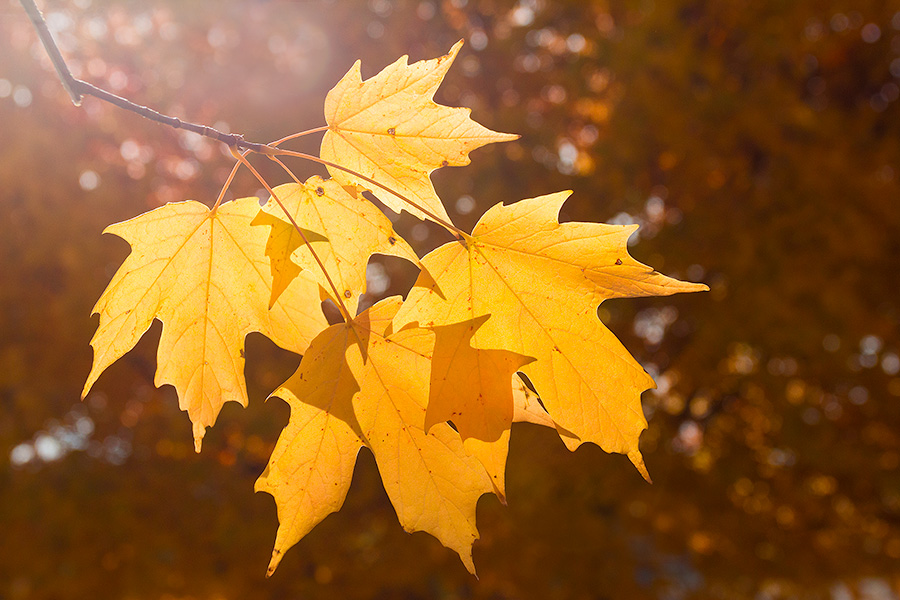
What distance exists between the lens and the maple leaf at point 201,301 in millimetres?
622

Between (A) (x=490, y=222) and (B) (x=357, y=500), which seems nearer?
(A) (x=490, y=222)

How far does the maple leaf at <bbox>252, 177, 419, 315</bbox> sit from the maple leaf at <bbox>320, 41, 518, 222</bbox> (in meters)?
0.03

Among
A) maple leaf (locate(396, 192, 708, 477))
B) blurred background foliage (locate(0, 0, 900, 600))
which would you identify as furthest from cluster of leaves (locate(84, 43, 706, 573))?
blurred background foliage (locate(0, 0, 900, 600))

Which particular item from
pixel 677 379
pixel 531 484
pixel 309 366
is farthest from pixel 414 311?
pixel 677 379

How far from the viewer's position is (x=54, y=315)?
227cm

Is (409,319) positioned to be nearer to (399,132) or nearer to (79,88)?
(399,132)

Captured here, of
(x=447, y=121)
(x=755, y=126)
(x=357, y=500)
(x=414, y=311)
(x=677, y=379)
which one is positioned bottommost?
(x=677, y=379)

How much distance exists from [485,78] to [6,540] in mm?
2595

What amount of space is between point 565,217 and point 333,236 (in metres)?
1.78

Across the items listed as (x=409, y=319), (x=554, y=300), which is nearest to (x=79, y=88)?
(x=409, y=319)

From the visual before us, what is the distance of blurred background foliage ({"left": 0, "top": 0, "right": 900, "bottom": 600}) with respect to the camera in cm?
224

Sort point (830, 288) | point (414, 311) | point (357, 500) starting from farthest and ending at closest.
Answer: point (357, 500) < point (830, 288) < point (414, 311)

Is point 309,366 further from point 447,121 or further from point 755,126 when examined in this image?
point 755,126

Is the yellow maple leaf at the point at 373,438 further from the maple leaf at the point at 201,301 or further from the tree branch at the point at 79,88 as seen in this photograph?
the tree branch at the point at 79,88
